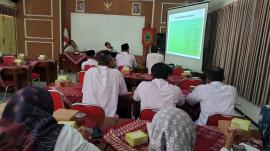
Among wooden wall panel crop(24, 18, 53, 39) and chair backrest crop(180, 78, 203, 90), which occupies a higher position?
wooden wall panel crop(24, 18, 53, 39)

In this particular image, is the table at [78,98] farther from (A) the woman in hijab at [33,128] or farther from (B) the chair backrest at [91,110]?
(A) the woman in hijab at [33,128]

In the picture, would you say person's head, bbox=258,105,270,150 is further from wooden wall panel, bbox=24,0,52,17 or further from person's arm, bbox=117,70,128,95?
wooden wall panel, bbox=24,0,52,17

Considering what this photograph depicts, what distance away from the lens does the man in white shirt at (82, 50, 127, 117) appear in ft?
8.64

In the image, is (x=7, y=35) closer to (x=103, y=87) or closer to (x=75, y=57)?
(x=75, y=57)

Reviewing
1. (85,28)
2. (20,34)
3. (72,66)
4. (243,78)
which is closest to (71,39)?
(85,28)

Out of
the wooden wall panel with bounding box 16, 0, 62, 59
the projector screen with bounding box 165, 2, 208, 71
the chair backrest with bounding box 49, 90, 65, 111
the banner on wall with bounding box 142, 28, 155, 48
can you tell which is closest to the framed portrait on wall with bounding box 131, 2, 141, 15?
the banner on wall with bounding box 142, 28, 155, 48

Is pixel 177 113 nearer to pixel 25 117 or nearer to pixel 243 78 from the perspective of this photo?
pixel 25 117

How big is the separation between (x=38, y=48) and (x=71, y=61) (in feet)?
5.30

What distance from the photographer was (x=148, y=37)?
8.12 meters

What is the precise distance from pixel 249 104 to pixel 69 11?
7.09 m

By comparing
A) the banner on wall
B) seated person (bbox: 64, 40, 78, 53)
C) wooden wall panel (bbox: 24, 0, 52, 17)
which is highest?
wooden wall panel (bbox: 24, 0, 52, 17)

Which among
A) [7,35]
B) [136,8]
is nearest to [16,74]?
[7,35]

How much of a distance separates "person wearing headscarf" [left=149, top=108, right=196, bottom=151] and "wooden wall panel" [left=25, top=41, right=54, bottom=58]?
785 centimetres

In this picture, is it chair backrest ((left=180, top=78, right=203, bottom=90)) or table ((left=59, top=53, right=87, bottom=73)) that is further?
table ((left=59, top=53, right=87, bottom=73))
